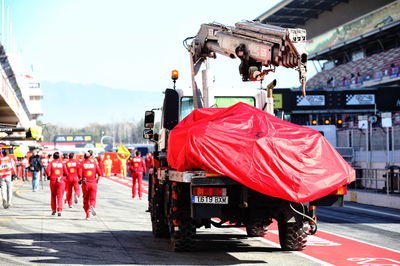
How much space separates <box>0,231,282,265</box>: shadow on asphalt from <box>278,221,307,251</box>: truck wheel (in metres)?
0.31

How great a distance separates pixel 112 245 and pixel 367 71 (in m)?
59.0

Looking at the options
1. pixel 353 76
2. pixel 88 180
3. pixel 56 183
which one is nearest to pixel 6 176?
pixel 56 183

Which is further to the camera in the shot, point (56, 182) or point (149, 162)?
point (149, 162)

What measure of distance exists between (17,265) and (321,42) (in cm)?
7664

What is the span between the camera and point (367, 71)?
67.4 m

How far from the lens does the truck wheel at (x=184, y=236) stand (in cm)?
1055

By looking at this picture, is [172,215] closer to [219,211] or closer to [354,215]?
[219,211]

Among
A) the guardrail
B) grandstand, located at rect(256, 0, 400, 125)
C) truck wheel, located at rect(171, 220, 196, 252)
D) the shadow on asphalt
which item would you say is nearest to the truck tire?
the shadow on asphalt

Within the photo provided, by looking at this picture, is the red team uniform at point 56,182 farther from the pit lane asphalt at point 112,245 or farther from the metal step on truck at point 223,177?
the metal step on truck at point 223,177

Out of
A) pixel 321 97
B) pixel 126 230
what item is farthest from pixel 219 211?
pixel 321 97

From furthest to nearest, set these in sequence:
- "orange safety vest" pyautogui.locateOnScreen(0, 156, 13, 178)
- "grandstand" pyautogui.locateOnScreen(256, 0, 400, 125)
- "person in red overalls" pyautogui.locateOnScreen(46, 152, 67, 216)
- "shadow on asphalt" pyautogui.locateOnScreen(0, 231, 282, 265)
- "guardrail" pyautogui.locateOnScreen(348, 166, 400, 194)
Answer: "grandstand" pyautogui.locateOnScreen(256, 0, 400, 125) < "guardrail" pyautogui.locateOnScreen(348, 166, 400, 194) < "orange safety vest" pyautogui.locateOnScreen(0, 156, 13, 178) < "person in red overalls" pyautogui.locateOnScreen(46, 152, 67, 216) < "shadow on asphalt" pyautogui.locateOnScreen(0, 231, 282, 265)

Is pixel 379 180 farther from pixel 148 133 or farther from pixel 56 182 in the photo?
pixel 148 133

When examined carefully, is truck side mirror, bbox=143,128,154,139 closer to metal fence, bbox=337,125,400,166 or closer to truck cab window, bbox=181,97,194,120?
truck cab window, bbox=181,97,194,120

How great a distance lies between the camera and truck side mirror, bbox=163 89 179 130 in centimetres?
1252
